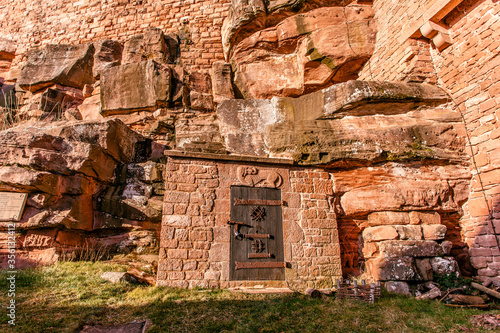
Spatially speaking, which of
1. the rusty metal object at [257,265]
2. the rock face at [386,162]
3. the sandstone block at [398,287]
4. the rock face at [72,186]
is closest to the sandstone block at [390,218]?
the rock face at [386,162]

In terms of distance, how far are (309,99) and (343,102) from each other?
31.6 inches

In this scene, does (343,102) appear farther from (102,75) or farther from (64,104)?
(64,104)

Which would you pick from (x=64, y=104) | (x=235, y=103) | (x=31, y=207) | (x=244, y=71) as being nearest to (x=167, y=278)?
(x=31, y=207)

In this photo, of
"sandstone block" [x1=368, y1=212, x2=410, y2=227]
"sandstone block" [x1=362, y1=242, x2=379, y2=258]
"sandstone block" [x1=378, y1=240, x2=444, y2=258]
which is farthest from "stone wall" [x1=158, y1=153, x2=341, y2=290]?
"sandstone block" [x1=378, y1=240, x2=444, y2=258]

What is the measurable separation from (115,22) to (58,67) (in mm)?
3064

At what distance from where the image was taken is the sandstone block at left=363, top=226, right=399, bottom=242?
519 centimetres

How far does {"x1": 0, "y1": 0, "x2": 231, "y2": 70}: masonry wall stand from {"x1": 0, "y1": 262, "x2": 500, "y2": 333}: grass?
7.72 meters

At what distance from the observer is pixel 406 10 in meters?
6.71

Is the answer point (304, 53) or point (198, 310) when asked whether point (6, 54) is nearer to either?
point (304, 53)

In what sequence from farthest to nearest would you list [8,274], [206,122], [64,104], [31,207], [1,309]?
[64,104], [206,122], [31,207], [8,274], [1,309]

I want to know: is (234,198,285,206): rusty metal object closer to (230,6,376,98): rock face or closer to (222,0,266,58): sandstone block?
(230,6,376,98): rock face

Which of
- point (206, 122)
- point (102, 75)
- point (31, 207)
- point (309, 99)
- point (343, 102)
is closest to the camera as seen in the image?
point (31, 207)

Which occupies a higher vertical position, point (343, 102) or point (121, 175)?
point (343, 102)

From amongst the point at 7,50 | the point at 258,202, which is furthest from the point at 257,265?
the point at 7,50
